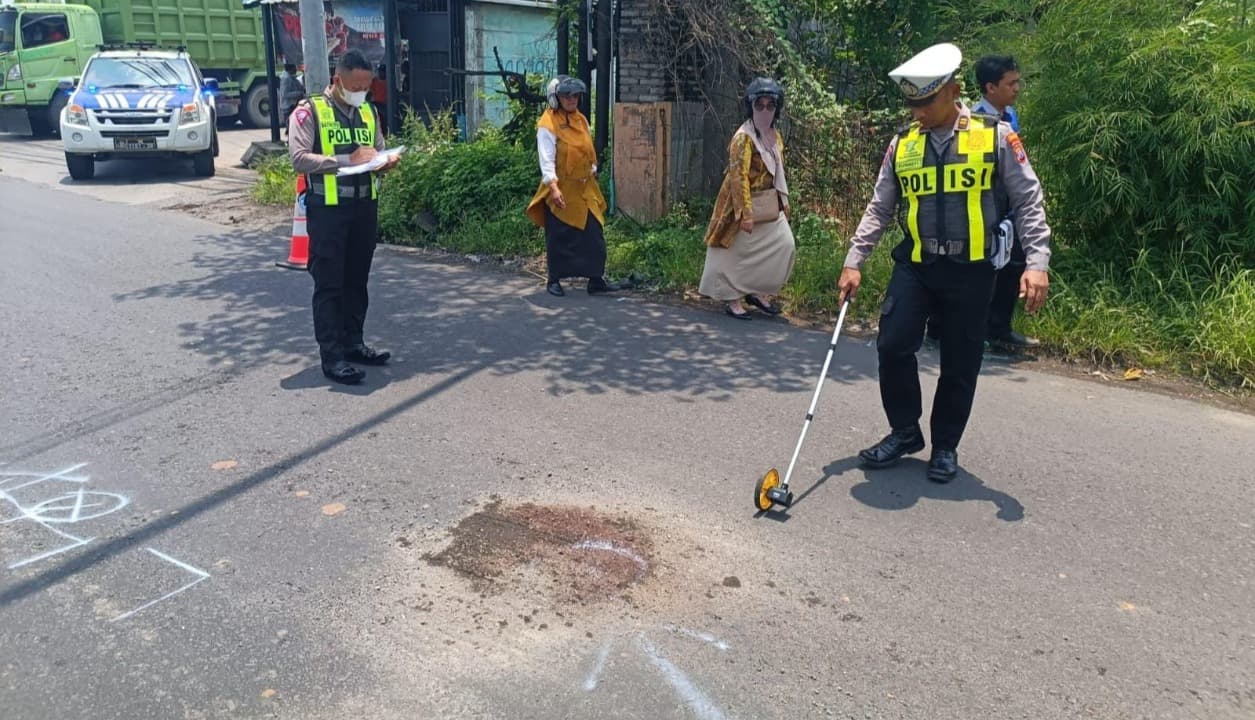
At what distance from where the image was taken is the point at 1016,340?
6.52 meters

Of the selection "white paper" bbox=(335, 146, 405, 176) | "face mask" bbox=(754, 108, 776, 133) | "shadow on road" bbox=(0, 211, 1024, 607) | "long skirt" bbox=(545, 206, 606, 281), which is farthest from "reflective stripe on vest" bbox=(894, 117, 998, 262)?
"long skirt" bbox=(545, 206, 606, 281)

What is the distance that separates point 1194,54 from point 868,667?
5337mm

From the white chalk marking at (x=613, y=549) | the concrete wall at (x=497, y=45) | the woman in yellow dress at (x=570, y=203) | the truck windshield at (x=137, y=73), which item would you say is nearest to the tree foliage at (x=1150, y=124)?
the woman in yellow dress at (x=570, y=203)

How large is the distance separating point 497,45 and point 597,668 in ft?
47.3

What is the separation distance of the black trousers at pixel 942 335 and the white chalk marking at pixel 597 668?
2.00 metres

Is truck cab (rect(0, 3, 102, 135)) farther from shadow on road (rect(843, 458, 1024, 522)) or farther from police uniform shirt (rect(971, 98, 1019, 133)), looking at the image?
shadow on road (rect(843, 458, 1024, 522))

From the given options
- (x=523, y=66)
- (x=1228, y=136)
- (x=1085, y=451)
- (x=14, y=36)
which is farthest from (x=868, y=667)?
(x=14, y=36)

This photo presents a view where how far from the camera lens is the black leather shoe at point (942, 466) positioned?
14.7ft

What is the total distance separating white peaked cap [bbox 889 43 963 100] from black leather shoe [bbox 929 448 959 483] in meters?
1.58

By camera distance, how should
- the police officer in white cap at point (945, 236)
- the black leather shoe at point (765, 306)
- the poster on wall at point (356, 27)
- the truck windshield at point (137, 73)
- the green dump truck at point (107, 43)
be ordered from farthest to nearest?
the green dump truck at point (107, 43) → the poster on wall at point (356, 27) → the truck windshield at point (137, 73) → the black leather shoe at point (765, 306) → the police officer in white cap at point (945, 236)

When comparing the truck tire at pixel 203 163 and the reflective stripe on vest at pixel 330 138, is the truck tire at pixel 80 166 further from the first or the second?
the reflective stripe on vest at pixel 330 138

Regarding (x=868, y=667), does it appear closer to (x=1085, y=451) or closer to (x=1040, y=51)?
(x=1085, y=451)

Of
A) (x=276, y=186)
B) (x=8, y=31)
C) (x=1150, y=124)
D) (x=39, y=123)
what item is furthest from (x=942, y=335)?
(x=39, y=123)

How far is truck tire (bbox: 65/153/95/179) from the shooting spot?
14.4 metres
